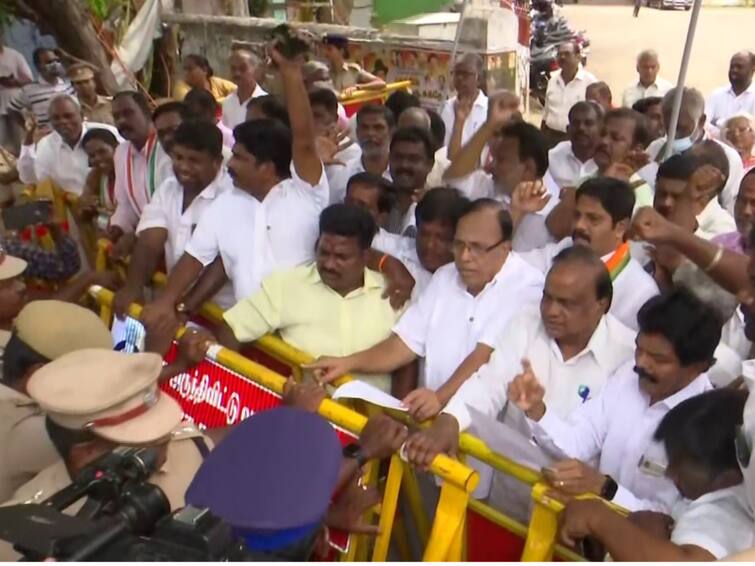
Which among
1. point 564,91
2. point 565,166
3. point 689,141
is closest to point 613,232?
point 565,166

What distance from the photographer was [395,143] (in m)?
4.24

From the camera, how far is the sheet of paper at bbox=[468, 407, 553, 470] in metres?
2.24

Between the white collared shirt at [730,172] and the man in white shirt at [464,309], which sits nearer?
the man in white shirt at [464,309]

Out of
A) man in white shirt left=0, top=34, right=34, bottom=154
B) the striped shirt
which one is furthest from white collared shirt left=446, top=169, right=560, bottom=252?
man in white shirt left=0, top=34, right=34, bottom=154

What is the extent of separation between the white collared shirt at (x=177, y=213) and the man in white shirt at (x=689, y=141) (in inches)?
101

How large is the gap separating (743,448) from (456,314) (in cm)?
138

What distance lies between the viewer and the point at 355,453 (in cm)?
231

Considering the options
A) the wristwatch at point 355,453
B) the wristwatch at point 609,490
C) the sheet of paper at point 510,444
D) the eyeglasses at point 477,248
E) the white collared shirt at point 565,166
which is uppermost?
the eyeglasses at point 477,248

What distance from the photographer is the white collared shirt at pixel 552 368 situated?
2.68 meters

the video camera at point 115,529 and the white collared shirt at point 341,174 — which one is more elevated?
the video camera at point 115,529

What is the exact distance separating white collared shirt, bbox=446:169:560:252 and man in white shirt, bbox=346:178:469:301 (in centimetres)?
33

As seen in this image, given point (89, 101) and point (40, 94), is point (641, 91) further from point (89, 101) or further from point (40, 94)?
point (40, 94)

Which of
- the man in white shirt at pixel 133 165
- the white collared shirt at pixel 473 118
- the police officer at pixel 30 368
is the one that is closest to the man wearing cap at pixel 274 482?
the police officer at pixel 30 368

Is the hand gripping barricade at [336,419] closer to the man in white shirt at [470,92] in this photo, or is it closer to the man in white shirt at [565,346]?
the man in white shirt at [565,346]
